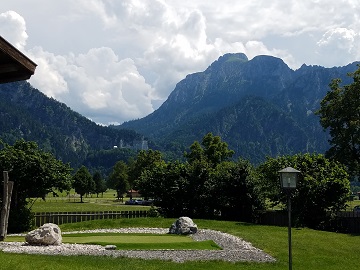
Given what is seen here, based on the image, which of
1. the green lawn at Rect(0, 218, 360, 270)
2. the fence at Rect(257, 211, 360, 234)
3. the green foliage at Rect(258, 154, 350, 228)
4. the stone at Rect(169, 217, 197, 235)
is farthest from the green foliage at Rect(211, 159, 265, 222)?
the stone at Rect(169, 217, 197, 235)

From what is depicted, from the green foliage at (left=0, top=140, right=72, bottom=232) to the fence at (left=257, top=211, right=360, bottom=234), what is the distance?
1671 centimetres

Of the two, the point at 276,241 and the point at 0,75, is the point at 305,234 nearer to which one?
the point at 276,241

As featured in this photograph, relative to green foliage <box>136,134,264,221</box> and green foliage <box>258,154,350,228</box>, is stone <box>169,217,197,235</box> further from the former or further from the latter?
green foliage <box>136,134,264,221</box>

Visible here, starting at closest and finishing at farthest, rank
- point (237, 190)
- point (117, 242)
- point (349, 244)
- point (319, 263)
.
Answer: point (319, 263) → point (117, 242) → point (349, 244) → point (237, 190)

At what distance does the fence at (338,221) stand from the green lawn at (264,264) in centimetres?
449

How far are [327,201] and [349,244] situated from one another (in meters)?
10.1

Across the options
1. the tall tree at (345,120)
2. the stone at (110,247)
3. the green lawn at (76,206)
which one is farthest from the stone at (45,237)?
the tall tree at (345,120)

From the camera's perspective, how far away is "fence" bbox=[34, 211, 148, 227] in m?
34.8

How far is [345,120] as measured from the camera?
45.4 m

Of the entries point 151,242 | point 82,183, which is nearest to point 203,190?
point 151,242

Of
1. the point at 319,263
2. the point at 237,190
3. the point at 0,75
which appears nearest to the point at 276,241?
the point at 319,263

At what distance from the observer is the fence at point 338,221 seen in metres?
35.0

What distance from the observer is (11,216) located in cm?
3034

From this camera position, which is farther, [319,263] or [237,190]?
[237,190]
